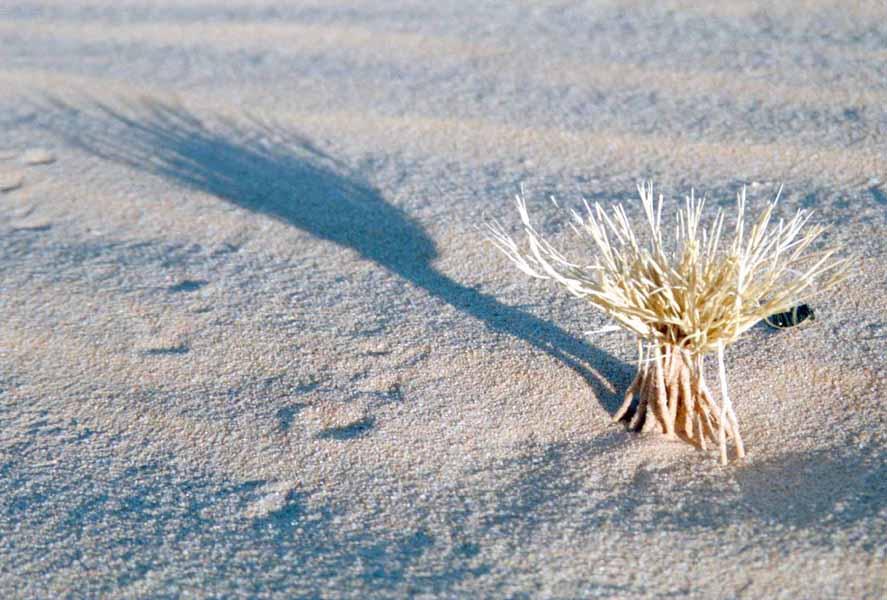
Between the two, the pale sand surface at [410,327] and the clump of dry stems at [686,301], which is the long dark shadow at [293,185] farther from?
the clump of dry stems at [686,301]

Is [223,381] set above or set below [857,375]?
below

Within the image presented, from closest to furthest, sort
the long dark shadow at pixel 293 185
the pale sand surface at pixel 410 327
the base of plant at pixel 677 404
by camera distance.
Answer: the pale sand surface at pixel 410 327
the base of plant at pixel 677 404
the long dark shadow at pixel 293 185

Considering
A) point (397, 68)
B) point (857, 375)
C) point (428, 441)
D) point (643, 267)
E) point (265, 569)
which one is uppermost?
point (397, 68)

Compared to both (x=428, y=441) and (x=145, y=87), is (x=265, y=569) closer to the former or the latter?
(x=428, y=441)

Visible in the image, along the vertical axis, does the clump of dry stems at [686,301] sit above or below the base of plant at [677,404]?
above

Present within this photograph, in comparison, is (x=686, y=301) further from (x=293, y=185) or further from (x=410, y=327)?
(x=293, y=185)

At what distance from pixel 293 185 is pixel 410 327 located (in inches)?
29.1

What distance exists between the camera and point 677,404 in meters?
1.54

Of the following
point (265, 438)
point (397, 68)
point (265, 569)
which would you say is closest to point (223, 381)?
point (265, 438)

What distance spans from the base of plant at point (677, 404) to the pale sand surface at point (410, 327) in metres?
0.03

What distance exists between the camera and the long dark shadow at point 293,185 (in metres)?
1.79

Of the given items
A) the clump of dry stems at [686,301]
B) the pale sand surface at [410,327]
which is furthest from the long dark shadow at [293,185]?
the clump of dry stems at [686,301]

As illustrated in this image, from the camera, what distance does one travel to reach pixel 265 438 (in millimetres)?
1542

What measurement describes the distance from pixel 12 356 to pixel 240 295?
0.41 meters
